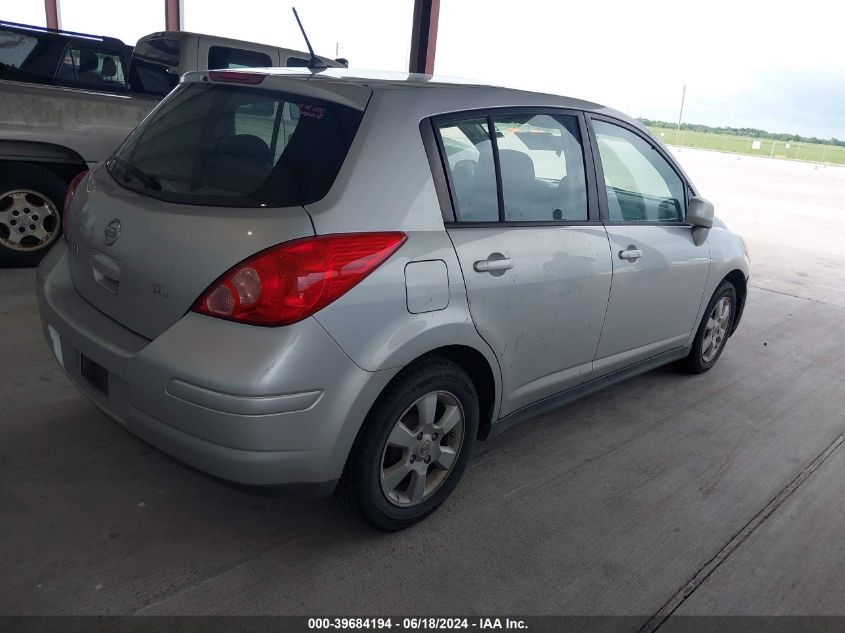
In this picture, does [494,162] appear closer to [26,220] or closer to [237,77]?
[237,77]

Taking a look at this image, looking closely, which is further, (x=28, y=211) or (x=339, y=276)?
(x=28, y=211)

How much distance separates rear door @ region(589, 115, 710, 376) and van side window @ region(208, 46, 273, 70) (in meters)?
4.21

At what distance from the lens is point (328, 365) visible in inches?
83.4

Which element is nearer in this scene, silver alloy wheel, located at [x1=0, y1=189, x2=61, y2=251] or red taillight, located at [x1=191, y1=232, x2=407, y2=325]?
red taillight, located at [x1=191, y1=232, x2=407, y2=325]

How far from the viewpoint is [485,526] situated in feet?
8.93

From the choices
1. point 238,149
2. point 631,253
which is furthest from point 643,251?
point 238,149

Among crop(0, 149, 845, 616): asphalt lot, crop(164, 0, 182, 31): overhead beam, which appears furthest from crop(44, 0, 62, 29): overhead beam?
crop(0, 149, 845, 616): asphalt lot

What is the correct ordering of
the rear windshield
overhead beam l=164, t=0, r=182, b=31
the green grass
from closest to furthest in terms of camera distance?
the rear windshield
overhead beam l=164, t=0, r=182, b=31
the green grass

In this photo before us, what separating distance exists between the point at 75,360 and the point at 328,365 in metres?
1.03

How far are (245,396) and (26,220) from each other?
4.29 meters

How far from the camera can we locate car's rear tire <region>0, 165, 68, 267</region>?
206 inches

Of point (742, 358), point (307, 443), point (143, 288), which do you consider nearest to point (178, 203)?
point (143, 288)

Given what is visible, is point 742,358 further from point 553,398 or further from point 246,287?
point 246,287

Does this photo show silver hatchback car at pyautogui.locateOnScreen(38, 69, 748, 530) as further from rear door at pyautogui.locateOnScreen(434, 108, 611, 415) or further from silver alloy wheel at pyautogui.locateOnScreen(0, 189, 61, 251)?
silver alloy wheel at pyautogui.locateOnScreen(0, 189, 61, 251)
